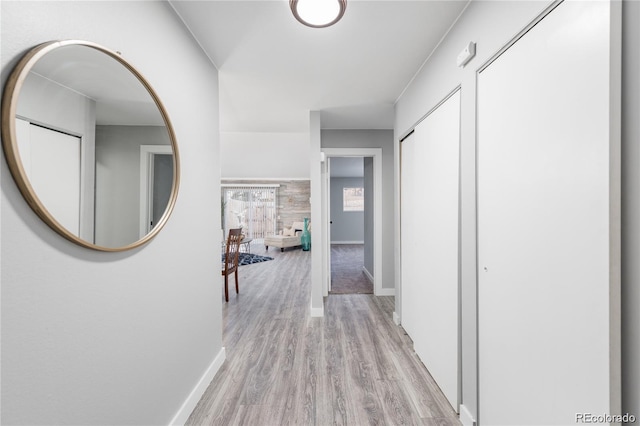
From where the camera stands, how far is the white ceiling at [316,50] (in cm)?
152

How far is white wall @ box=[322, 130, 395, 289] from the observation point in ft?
12.7

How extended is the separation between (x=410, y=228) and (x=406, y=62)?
4.47ft

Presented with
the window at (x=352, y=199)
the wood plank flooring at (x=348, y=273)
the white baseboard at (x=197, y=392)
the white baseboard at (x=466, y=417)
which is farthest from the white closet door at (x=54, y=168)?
the window at (x=352, y=199)

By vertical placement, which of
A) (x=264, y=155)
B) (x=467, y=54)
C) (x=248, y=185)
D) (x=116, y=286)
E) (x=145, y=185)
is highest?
(x=264, y=155)

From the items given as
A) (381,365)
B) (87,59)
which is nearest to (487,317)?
(381,365)

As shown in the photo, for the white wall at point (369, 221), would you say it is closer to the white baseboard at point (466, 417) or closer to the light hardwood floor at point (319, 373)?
the light hardwood floor at point (319, 373)

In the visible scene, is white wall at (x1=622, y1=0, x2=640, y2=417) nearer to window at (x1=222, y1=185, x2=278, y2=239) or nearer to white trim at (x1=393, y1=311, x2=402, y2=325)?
white trim at (x1=393, y1=311, x2=402, y2=325)

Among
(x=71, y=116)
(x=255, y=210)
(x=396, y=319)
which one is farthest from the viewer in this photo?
(x=255, y=210)

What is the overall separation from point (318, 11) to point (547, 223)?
1.46 meters

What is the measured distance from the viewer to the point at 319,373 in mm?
2014

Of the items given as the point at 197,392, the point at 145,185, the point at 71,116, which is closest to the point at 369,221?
the point at 197,392

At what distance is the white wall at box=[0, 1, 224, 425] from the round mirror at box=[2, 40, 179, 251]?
0.04 m

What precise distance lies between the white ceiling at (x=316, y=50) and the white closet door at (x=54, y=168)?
1096 millimetres

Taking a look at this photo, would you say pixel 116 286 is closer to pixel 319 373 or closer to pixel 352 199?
pixel 319 373
